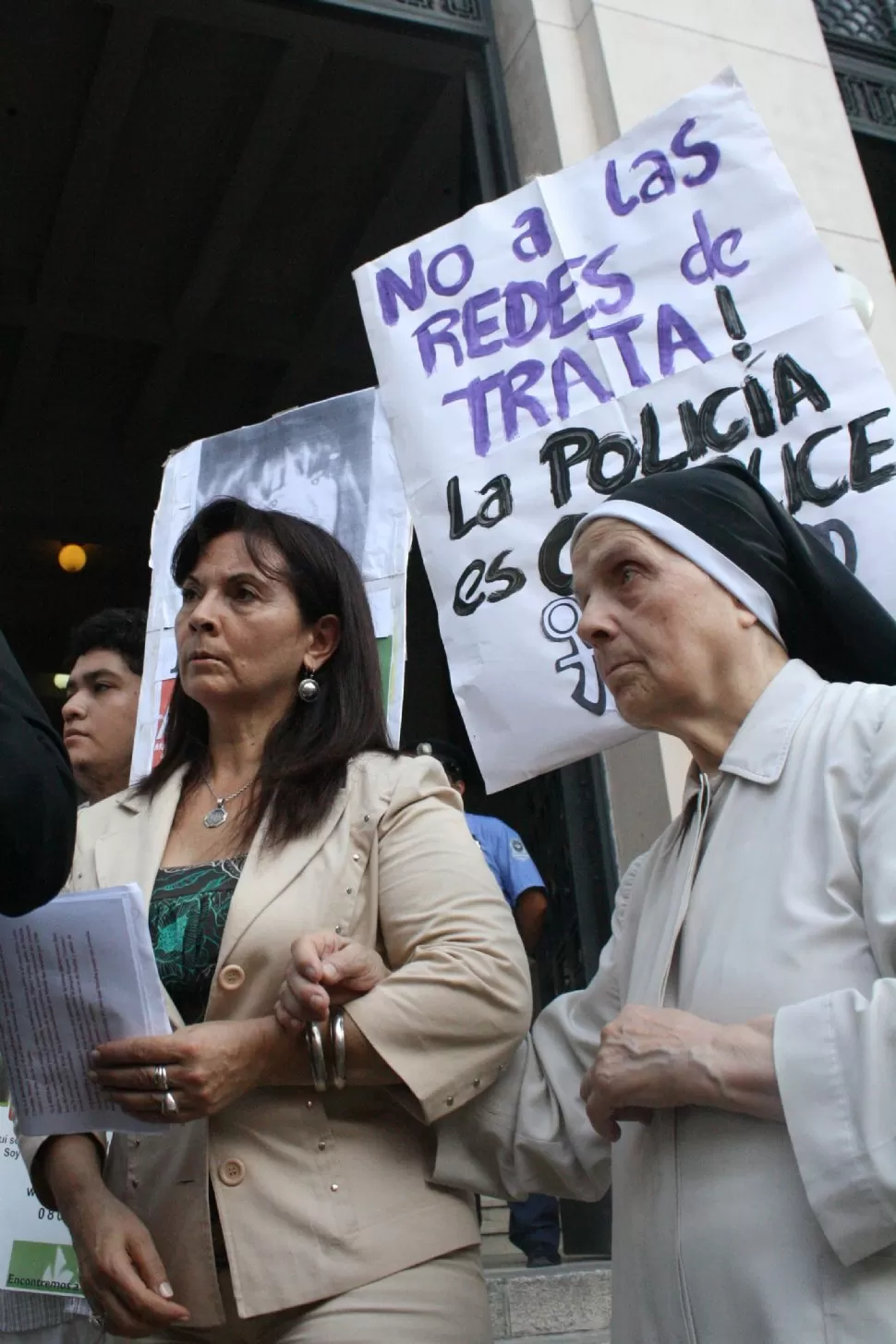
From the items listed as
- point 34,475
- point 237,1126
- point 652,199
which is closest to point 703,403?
point 652,199

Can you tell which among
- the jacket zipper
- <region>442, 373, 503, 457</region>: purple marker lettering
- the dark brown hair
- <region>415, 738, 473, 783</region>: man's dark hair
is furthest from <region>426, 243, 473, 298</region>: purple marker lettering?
<region>415, 738, 473, 783</region>: man's dark hair

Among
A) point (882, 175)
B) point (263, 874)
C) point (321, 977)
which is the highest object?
point (882, 175)

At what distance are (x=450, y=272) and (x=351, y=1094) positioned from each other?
1912 millimetres

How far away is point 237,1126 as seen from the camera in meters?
1.52

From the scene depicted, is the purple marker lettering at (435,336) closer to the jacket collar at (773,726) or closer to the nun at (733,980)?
the nun at (733,980)

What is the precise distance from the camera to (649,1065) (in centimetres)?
129

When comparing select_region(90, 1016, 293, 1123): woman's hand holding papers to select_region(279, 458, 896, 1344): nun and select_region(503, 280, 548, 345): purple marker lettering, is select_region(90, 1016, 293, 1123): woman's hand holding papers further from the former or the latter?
select_region(503, 280, 548, 345): purple marker lettering

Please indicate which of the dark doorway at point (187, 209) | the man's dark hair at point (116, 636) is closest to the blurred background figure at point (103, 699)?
the man's dark hair at point (116, 636)

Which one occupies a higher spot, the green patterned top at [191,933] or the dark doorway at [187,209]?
the dark doorway at [187,209]

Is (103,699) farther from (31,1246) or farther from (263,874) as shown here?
(263,874)

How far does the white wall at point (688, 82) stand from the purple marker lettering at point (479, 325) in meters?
1.21

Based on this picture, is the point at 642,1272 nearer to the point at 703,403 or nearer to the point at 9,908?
the point at 9,908

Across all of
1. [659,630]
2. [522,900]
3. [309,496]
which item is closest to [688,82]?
[309,496]

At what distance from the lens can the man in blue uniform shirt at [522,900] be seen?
360 cm
